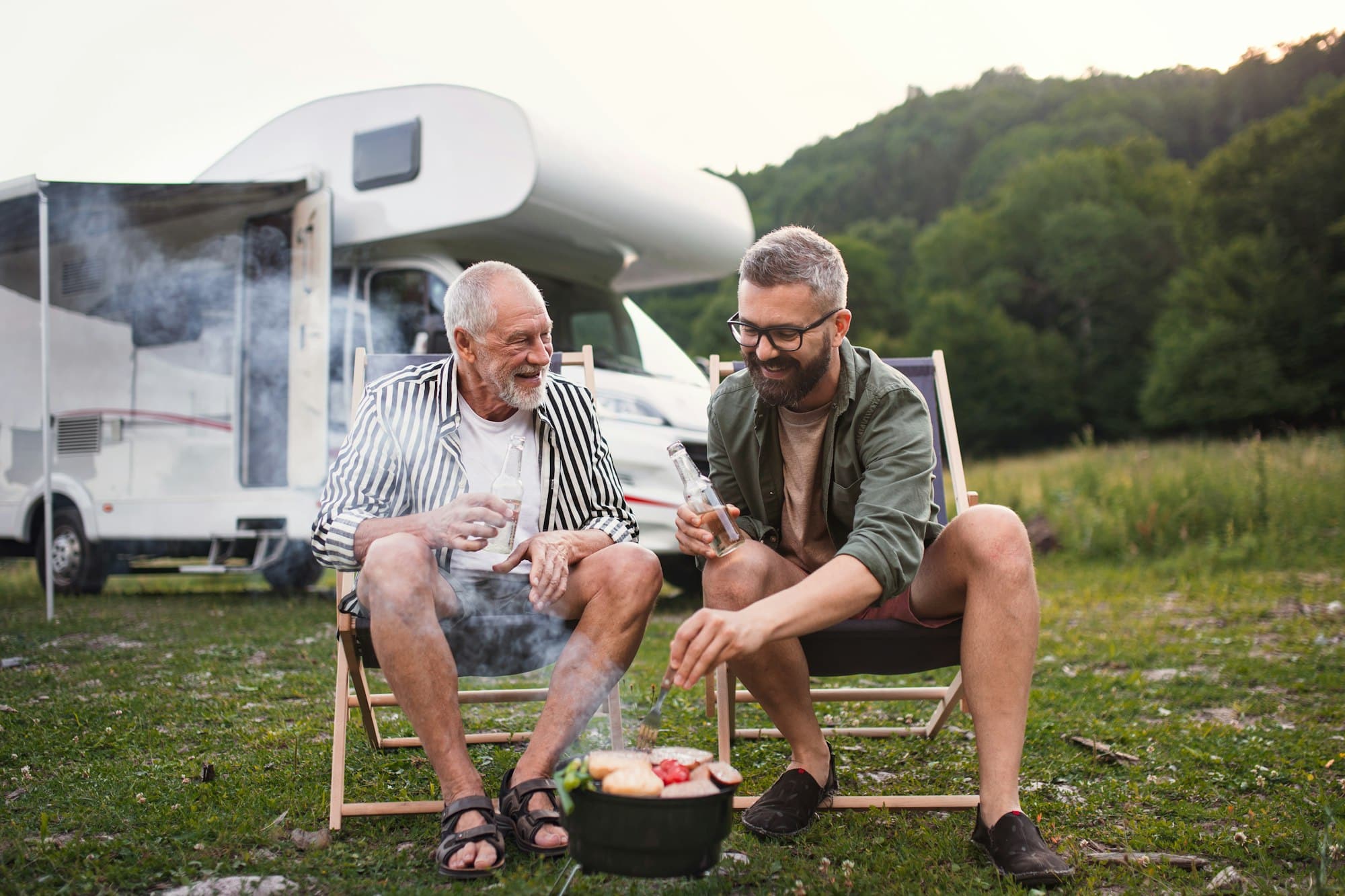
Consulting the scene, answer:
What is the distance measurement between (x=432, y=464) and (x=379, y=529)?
24 centimetres

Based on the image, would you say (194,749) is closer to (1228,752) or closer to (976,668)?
(976,668)

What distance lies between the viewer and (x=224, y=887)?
6.14 ft

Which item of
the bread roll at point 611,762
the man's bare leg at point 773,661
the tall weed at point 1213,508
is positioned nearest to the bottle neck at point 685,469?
the man's bare leg at point 773,661

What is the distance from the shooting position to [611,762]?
5.33 ft

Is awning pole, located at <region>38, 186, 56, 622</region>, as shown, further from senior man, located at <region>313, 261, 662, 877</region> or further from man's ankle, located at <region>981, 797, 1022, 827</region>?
man's ankle, located at <region>981, 797, 1022, 827</region>

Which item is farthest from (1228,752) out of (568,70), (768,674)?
(568,70)

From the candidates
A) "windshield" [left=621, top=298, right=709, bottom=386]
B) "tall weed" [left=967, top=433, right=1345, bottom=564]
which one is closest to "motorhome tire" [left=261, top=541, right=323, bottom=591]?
"windshield" [left=621, top=298, right=709, bottom=386]

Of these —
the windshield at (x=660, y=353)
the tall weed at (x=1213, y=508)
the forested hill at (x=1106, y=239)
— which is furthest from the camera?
the forested hill at (x=1106, y=239)

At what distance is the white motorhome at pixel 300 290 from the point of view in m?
5.18

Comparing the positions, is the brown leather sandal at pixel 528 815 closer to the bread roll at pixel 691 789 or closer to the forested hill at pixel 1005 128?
the bread roll at pixel 691 789

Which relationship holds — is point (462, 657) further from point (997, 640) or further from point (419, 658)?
point (997, 640)

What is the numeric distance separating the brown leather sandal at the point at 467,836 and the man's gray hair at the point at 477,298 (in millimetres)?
1042

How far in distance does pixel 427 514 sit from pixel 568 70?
4091mm

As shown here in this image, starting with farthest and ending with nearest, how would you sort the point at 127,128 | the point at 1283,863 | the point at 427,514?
the point at 127,128
the point at 427,514
the point at 1283,863
